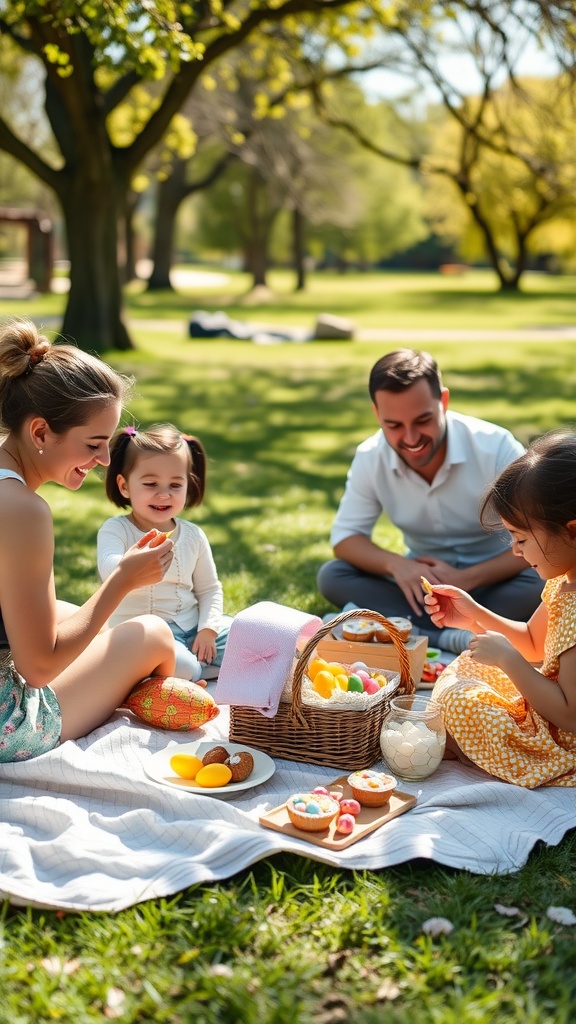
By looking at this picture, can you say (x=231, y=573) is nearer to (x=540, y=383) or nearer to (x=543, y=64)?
(x=543, y=64)

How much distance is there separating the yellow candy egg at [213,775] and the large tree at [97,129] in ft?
26.7

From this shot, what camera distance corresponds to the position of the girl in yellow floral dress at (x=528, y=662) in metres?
3.35

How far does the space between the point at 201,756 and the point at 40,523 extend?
1.04m

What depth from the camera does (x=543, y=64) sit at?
9844mm

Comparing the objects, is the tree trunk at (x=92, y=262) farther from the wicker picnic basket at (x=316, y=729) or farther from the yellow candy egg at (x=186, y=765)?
the yellow candy egg at (x=186, y=765)

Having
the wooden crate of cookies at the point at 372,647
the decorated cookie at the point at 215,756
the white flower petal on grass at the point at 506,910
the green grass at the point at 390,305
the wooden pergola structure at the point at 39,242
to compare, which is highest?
the wooden pergola structure at the point at 39,242

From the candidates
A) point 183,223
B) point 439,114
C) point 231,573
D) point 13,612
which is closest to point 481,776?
point 13,612

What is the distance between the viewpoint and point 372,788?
3287mm

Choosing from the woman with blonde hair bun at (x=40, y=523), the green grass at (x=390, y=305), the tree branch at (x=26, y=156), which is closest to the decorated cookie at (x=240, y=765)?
the woman with blonde hair bun at (x=40, y=523)

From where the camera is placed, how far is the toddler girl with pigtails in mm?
4367

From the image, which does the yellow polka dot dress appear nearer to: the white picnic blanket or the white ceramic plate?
the white picnic blanket

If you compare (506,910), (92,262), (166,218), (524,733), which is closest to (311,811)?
(506,910)

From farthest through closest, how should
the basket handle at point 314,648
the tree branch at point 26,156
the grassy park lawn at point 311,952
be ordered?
the tree branch at point 26,156 → the basket handle at point 314,648 → the grassy park lawn at point 311,952

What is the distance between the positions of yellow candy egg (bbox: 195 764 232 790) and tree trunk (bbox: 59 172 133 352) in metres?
11.1
